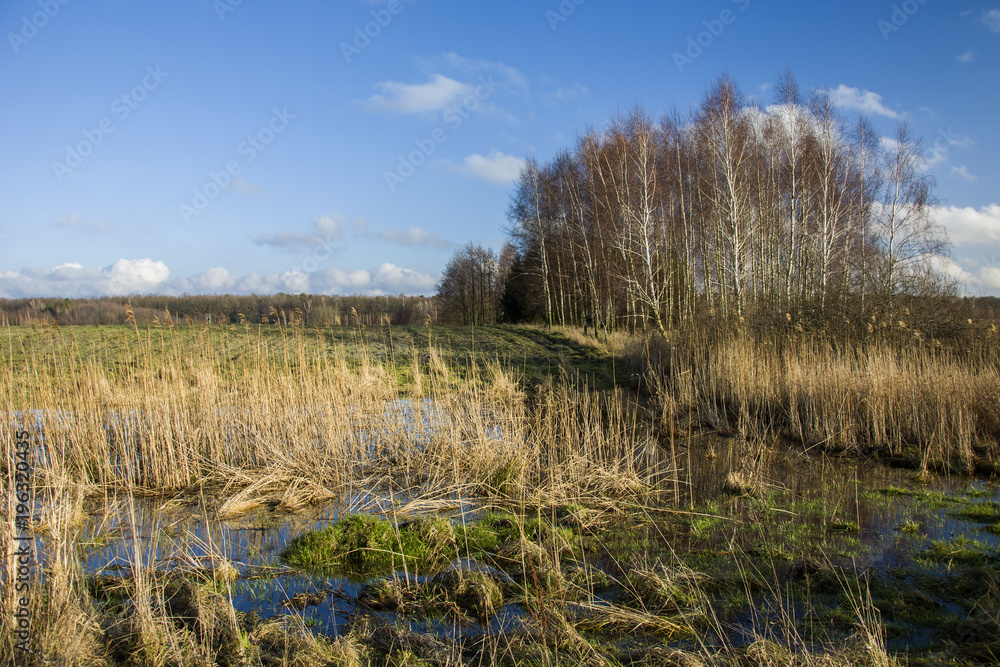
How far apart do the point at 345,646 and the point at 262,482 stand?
326cm

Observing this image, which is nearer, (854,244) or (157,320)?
(157,320)

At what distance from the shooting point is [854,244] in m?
20.8

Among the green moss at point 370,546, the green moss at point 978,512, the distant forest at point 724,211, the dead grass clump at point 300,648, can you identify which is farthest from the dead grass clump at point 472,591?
the distant forest at point 724,211

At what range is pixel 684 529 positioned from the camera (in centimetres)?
472

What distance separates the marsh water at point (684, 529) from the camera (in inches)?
149

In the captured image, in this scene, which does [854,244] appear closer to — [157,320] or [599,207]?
[599,207]

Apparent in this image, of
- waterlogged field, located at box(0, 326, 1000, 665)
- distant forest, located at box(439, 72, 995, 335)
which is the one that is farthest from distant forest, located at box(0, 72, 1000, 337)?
waterlogged field, located at box(0, 326, 1000, 665)

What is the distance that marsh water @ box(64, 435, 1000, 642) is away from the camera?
3789 millimetres

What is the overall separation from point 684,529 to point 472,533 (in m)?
1.80

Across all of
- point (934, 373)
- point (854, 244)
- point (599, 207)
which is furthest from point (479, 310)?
point (934, 373)

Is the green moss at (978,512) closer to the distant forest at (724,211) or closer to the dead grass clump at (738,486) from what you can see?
the dead grass clump at (738,486)

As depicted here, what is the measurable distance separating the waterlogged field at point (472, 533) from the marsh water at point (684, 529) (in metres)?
0.03

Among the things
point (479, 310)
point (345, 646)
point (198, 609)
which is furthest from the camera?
point (479, 310)

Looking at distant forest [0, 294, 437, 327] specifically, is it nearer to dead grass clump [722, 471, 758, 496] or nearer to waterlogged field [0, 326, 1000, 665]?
waterlogged field [0, 326, 1000, 665]
